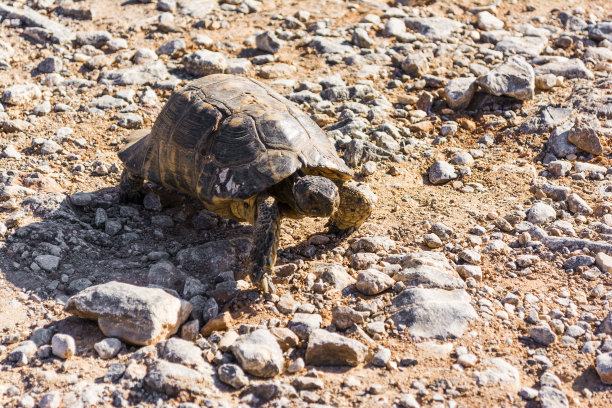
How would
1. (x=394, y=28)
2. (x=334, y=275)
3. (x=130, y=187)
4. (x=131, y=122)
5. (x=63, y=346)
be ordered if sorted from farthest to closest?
(x=394, y=28), (x=131, y=122), (x=130, y=187), (x=334, y=275), (x=63, y=346)

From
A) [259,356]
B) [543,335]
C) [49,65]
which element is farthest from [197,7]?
[543,335]

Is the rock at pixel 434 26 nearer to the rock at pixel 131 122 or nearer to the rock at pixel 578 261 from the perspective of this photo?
the rock at pixel 131 122

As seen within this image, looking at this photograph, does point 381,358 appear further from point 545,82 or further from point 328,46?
point 328,46

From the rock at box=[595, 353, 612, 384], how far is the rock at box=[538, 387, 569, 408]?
35 centimetres

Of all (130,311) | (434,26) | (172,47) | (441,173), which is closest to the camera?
(130,311)

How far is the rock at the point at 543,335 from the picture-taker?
4.09 m

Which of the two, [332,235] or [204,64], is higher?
[204,64]

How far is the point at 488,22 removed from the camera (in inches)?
400

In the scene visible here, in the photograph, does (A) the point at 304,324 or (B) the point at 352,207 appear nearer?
(A) the point at 304,324

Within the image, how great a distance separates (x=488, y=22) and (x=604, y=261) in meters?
6.48

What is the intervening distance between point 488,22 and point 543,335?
7.43m

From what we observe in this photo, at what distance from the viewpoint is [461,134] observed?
7426mm

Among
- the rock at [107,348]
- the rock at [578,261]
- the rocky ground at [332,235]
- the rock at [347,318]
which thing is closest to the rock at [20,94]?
the rocky ground at [332,235]

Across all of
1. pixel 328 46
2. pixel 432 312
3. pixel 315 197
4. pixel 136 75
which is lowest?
pixel 136 75
